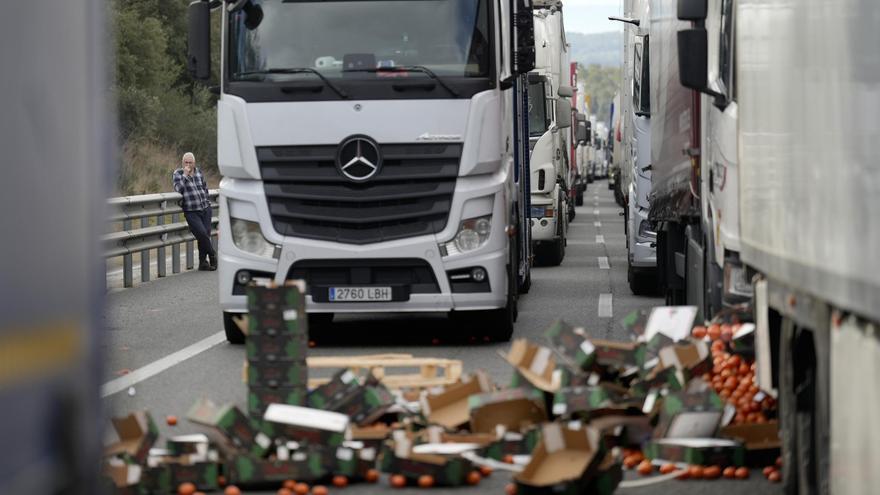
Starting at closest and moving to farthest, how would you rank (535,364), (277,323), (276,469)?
(276,469) → (535,364) → (277,323)

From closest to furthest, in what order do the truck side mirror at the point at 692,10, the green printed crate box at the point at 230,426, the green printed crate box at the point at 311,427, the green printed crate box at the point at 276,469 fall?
the green printed crate box at the point at 276,469 < the green printed crate box at the point at 311,427 < the green printed crate box at the point at 230,426 < the truck side mirror at the point at 692,10

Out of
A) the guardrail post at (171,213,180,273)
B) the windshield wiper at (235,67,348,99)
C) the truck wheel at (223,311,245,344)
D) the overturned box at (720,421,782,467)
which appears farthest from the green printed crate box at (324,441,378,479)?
the guardrail post at (171,213,180,273)

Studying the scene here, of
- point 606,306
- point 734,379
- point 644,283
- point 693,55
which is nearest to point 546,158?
point 644,283

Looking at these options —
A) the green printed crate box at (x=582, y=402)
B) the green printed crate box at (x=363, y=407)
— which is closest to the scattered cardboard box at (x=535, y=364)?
the green printed crate box at (x=582, y=402)

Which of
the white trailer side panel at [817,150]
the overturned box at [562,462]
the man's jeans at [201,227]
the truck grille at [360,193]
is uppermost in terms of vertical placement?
the white trailer side panel at [817,150]

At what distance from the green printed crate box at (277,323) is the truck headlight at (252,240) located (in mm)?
4581

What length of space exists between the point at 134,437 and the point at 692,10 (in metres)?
4.90

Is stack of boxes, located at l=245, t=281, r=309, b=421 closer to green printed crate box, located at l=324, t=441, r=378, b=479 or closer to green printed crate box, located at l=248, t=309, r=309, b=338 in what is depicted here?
green printed crate box, located at l=248, t=309, r=309, b=338

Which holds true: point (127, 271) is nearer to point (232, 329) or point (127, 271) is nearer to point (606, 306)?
point (606, 306)

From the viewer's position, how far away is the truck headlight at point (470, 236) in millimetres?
14164

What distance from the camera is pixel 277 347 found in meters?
9.56

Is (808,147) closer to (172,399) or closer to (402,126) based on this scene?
(172,399)

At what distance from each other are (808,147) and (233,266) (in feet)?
28.8

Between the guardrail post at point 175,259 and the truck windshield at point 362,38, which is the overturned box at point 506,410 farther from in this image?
the guardrail post at point 175,259
